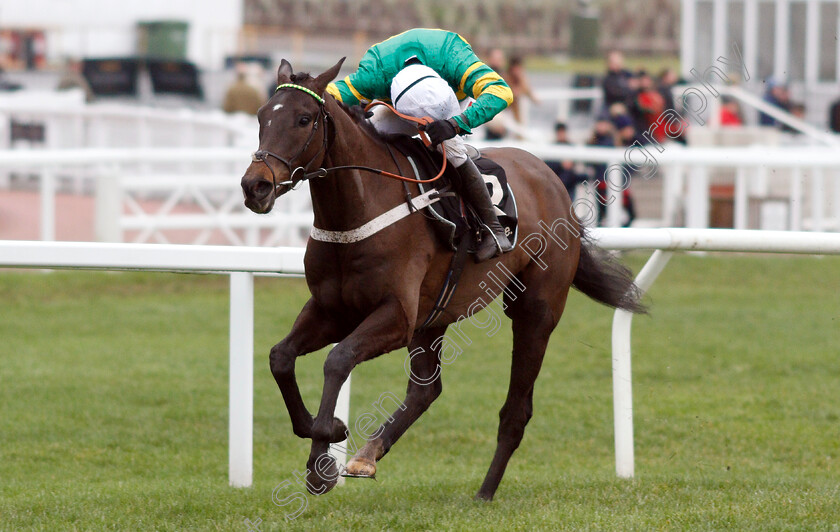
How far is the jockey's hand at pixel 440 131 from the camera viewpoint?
4.35 m

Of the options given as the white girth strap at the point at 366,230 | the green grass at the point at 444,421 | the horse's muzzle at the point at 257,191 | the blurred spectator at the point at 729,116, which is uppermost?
the horse's muzzle at the point at 257,191

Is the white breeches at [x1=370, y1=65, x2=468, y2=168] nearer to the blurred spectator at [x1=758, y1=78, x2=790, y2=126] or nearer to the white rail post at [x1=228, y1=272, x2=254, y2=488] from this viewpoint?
the white rail post at [x1=228, y1=272, x2=254, y2=488]

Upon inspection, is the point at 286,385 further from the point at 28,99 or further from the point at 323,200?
the point at 28,99

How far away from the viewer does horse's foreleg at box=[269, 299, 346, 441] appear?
4289 mm

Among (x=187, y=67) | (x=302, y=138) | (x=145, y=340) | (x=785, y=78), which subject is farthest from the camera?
(x=187, y=67)

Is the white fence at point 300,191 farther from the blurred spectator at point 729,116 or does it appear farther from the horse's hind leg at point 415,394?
the horse's hind leg at point 415,394

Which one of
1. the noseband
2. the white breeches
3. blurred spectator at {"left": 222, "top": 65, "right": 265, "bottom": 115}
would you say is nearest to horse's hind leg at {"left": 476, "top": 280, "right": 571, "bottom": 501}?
the white breeches

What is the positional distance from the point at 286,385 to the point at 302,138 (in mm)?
890

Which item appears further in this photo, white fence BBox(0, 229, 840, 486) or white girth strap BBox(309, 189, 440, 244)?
white fence BBox(0, 229, 840, 486)

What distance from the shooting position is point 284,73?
4047 millimetres

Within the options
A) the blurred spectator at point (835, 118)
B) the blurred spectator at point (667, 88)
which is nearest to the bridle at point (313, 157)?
the blurred spectator at point (667, 88)

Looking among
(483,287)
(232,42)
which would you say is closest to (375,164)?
(483,287)

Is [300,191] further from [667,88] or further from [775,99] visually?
[775,99]

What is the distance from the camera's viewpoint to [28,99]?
18.6m
